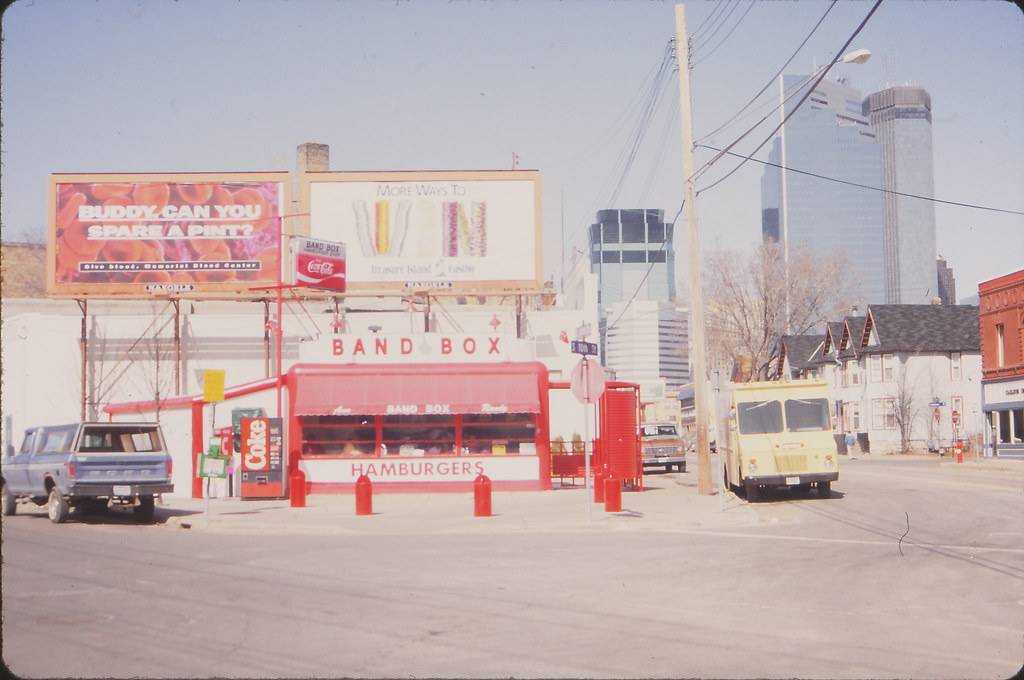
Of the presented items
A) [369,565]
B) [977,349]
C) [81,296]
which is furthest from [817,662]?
[977,349]

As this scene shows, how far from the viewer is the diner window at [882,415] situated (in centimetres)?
6988

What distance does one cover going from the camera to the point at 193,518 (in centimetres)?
2030

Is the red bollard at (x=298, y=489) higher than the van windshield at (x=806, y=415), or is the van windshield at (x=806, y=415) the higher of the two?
the van windshield at (x=806, y=415)

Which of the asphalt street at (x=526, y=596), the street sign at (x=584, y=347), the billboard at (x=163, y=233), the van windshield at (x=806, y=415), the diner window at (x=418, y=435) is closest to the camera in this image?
the asphalt street at (x=526, y=596)

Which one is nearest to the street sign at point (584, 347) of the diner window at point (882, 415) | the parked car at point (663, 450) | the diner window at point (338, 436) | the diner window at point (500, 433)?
the diner window at point (500, 433)

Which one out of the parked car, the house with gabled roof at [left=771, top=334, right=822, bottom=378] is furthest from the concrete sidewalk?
A: the house with gabled roof at [left=771, top=334, right=822, bottom=378]

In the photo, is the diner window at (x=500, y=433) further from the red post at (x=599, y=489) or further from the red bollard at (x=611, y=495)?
the red bollard at (x=611, y=495)

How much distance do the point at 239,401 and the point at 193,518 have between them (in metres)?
9.27

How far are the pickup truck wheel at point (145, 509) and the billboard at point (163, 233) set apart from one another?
22.3 metres

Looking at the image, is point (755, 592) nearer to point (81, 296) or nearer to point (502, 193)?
point (502, 193)

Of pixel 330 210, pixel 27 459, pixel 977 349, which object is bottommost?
pixel 27 459

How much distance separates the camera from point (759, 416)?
23578mm

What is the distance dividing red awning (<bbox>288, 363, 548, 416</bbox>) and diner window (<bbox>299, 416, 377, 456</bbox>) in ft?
2.14

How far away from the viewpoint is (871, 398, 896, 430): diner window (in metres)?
69.9
